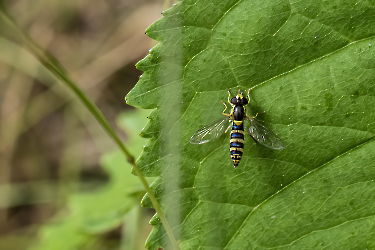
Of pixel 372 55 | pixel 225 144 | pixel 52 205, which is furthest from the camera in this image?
pixel 52 205

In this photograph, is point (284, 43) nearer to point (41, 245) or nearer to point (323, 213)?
point (323, 213)

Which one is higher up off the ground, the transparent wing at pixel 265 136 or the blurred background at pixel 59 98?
the blurred background at pixel 59 98

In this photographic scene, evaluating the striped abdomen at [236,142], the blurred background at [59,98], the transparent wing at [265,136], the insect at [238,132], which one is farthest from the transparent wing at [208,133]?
the blurred background at [59,98]

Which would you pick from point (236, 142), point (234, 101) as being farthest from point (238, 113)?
point (236, 142)

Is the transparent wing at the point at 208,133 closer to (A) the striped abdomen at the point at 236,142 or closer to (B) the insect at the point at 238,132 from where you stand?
(B) the insect at the point at 238,132

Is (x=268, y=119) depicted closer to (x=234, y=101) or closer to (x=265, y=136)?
(x=265, y=136)

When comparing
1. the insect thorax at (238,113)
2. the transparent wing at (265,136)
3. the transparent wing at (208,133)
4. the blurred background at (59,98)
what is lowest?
the transparent wing at (265,136)

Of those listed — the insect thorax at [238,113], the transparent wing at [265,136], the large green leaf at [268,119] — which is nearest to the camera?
the large green leaf at [268,119]

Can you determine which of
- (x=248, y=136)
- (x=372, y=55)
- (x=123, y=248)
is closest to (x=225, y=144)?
(x=248, y=136)
